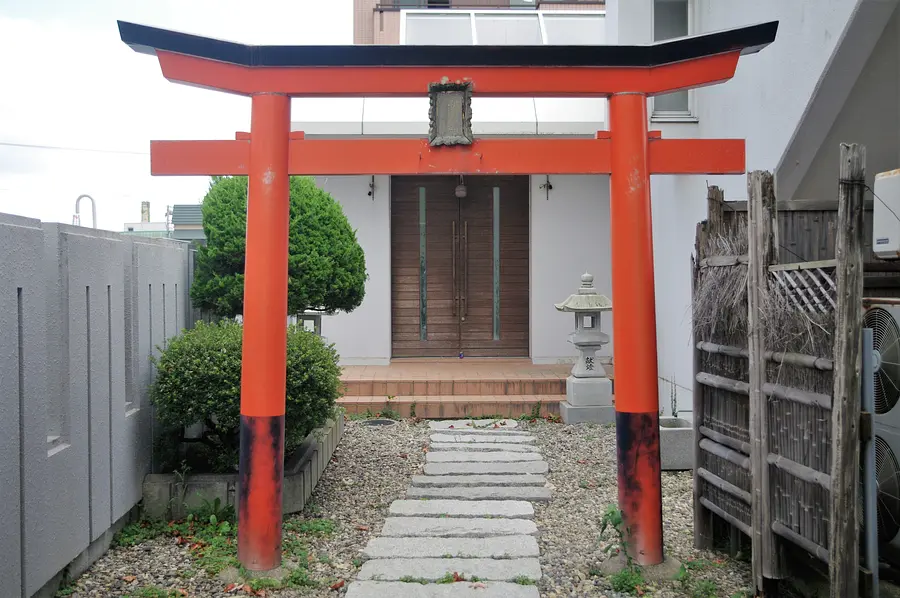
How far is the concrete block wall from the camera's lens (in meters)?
3.81

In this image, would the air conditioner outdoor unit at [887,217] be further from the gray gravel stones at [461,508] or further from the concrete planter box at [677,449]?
the gray gravel stones at [461,508]

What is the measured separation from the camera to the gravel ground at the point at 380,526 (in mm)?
4492

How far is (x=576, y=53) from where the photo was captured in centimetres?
482

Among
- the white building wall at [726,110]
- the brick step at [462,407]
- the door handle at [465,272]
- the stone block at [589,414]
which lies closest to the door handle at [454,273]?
the door handle at [465,272]

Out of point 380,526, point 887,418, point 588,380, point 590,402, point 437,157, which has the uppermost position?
point 437,157

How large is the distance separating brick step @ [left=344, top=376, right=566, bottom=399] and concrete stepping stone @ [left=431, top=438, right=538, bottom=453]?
5.59ft

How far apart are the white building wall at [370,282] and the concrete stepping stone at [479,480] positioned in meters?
4.86

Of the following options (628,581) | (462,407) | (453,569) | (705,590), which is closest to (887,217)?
(705,590)

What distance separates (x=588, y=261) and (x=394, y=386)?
3.84m

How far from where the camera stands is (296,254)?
7.86 meters

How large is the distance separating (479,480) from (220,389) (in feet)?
8.08

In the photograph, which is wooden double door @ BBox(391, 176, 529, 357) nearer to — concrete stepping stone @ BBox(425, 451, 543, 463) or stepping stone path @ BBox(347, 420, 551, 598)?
stepping stone path @ BBox(347, 420, 551, 598)

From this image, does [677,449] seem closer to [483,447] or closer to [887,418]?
[483,447]

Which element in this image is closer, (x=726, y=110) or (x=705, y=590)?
(x=705, y=590)
